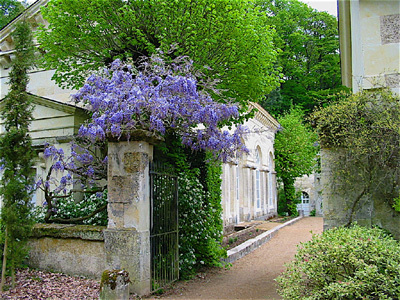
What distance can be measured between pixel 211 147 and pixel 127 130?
1.93 m

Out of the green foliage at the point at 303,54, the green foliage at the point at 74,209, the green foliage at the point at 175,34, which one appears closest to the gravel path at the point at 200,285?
the green foliage at the point at 74,209

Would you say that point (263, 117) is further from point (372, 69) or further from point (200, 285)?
point (200, 285)

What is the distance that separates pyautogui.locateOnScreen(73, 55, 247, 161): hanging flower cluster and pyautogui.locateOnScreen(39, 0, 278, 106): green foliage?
967mm

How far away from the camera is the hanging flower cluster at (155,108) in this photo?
6.24 meters

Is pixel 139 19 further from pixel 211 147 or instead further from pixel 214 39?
pixel 211 147

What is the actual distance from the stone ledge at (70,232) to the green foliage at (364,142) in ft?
13.8

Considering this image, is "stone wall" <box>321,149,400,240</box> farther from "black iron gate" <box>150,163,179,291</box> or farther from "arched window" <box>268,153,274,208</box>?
"arched window" <box>268,153,274,208</box>

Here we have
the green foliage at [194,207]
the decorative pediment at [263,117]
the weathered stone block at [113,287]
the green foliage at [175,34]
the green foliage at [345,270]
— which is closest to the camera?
the green foliage at [345,270]

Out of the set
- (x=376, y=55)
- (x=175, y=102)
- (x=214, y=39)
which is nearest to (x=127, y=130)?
(x=175, y=102)

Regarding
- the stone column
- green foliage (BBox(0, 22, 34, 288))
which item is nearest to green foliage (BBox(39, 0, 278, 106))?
green foliage (BBox(0, 22, 34, 288))

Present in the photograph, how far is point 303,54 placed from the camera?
1412 inches

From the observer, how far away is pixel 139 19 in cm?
823

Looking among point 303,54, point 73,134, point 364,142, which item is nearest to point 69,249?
point 73,134

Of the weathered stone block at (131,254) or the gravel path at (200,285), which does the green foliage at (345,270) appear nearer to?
the gravel path at (200,285)
